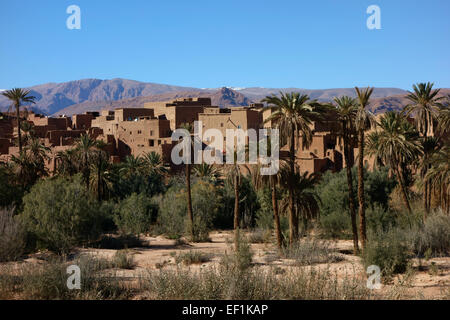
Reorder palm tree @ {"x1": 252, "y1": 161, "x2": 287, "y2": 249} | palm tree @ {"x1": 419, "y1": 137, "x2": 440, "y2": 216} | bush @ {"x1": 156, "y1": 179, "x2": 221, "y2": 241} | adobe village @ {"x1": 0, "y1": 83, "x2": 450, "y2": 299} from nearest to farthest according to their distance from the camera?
1. adobe village @ {"x1": 0, "y1": 83, "x2": 450, "y2": 299}
2. palm tree @ {"x1": 252, "y1": 161, "x2": 287, "y2": 249}
3. palm tree @ {"x1": 419, "y1": 137, "x2": 440, "y2": 216}
4. bush @ {"x1": 156, "y1": 179, "x2": 221, "y2": 241}

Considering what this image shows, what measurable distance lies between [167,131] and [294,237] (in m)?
33.9

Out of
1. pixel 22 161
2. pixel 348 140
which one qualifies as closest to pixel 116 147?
pixel 22 161

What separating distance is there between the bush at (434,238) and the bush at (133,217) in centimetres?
1592

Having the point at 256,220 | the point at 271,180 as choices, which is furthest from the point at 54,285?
the point at 256,220

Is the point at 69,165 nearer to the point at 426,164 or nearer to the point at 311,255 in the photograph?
the point at 311,255

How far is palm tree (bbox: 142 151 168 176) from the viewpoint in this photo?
44031 millimetres

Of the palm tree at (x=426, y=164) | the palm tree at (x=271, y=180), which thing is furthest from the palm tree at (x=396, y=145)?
the palm tree at (x=271, y=180)

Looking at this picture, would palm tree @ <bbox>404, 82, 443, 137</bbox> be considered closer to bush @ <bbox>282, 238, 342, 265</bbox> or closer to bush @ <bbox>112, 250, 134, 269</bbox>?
bush @ <bbox>282, 238, 342, 265</bbox>

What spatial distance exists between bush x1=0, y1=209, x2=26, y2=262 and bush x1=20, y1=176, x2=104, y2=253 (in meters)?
1.88

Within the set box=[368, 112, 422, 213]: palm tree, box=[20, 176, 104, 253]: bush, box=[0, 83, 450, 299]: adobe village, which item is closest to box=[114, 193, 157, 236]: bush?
box=[0, 83, 450, 299]: adobe village

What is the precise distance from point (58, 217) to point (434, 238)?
14.7 metres

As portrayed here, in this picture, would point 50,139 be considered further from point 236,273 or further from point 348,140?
point 236,273

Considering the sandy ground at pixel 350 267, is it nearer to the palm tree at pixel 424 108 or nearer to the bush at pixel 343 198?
the bush at pixel 343 198

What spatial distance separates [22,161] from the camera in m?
33.7
